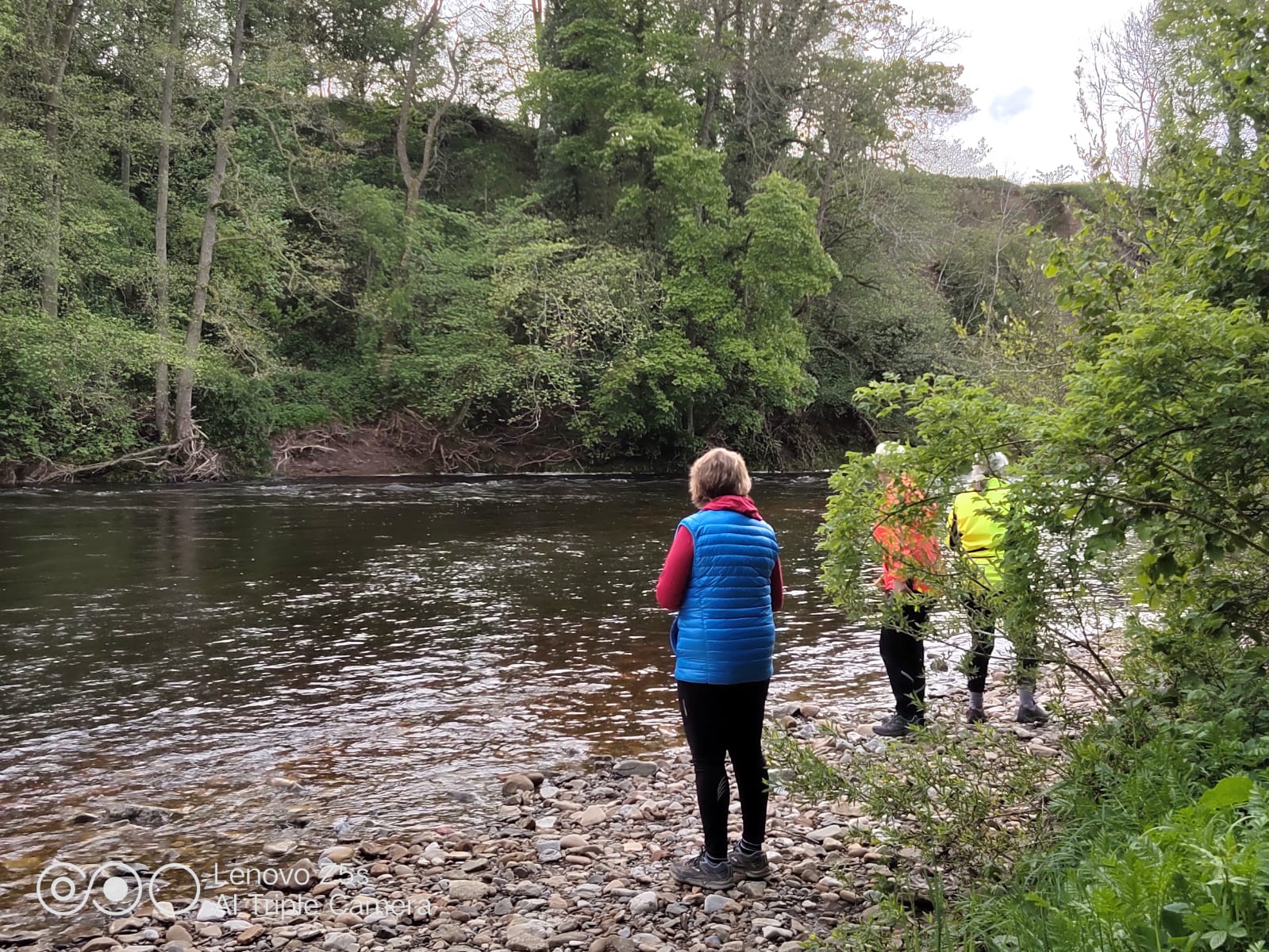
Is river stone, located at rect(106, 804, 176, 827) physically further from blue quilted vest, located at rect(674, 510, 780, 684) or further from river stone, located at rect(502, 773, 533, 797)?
blue quilted vest, located at rect(674, 510, 780, 684)

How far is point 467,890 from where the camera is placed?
4.82 m

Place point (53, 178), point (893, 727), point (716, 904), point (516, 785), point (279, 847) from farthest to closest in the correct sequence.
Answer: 1. point (53, 178)
2. point (893, 727)
3. point (516, 785)
4. point (279, 847)
5. point (716, 904)

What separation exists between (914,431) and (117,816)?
17.3 ft

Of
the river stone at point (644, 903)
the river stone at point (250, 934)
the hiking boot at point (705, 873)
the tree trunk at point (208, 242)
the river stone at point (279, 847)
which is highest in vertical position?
the tree trunk at point (208, 242)

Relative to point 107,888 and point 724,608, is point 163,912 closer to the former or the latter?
point 107,888

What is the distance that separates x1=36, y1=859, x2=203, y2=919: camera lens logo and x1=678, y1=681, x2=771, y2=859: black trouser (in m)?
2.64

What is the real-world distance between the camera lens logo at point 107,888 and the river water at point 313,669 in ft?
0.53

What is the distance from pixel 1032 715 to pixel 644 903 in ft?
13.5

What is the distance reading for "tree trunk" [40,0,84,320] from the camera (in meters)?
22.6

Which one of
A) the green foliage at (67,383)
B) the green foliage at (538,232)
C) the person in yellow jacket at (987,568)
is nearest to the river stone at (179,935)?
the person in yellow jacket at (987,568)

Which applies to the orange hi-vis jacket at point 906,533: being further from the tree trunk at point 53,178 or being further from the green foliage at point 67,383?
the tree trunk at point 53,178

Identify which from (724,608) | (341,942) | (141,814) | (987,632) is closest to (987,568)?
(987,632)

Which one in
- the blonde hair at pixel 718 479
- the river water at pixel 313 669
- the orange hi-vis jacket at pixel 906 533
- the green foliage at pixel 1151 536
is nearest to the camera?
the green foliage at pixel 1151 536

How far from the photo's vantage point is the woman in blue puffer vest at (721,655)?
4777 mm
